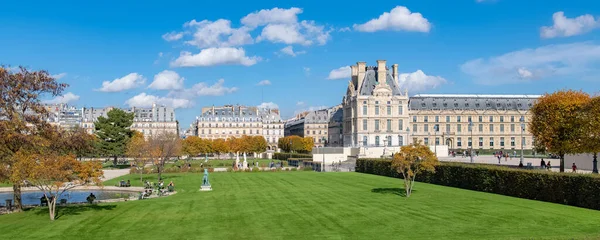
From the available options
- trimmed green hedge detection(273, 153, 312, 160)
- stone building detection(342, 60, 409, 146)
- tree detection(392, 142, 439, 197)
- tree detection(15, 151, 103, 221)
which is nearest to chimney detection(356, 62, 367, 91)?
stone building detection(342, 60, 409, 146)

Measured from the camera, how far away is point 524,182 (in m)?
34.5

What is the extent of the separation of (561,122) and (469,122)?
70.4m

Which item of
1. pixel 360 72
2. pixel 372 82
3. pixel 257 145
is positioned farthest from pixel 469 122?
pixel 257 145

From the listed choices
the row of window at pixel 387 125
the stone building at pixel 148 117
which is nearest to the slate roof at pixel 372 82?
the row of window at pixel 387 125

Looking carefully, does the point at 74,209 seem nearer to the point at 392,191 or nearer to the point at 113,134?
the point at 392,191

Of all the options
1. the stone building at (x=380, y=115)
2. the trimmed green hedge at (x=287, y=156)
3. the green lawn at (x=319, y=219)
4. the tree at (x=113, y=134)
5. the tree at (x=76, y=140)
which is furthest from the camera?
the trimmed green hedge at (x=287, y=156)

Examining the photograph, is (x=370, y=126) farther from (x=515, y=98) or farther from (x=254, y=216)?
(x=254, y=216)

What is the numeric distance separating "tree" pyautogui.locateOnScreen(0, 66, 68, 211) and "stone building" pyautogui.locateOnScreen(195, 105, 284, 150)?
12718 centimetres

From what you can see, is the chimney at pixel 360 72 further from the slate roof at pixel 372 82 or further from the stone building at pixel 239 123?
the stone building at pixel 239 123

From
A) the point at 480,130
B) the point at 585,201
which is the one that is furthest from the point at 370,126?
the point at 585,201

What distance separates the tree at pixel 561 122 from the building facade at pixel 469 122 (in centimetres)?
6492

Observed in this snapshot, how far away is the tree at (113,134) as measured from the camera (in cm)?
9012

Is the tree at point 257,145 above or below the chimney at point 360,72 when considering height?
below

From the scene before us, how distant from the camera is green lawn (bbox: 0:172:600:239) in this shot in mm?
22828
